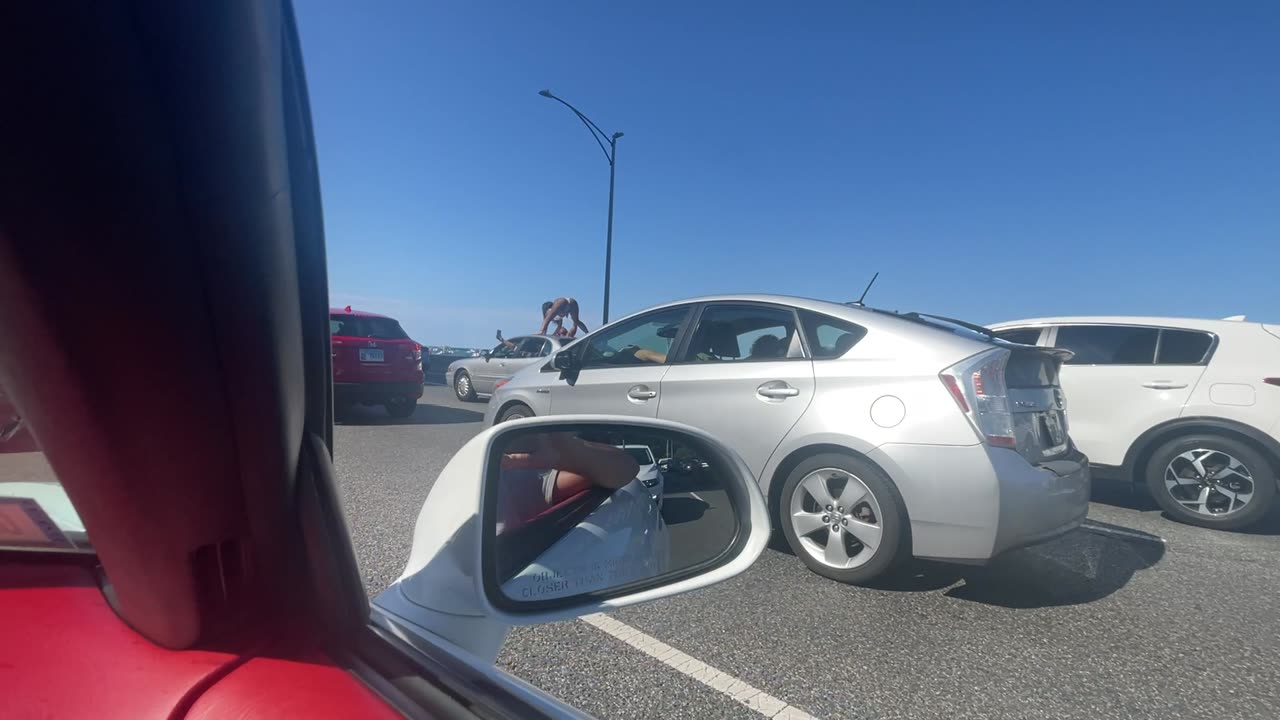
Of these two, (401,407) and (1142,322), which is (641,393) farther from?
(401,407)

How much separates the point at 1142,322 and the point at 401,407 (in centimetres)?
936

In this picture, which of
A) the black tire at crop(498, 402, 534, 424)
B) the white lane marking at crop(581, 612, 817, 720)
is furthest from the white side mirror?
the black tire at crop(498, 402, 534, 424)

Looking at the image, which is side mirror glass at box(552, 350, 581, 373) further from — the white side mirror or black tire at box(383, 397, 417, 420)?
black tire at box(383, 397, 417, 420)

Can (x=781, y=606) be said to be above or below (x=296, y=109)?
below

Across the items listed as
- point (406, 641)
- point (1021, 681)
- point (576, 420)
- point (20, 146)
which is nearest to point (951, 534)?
point (1021, 681)

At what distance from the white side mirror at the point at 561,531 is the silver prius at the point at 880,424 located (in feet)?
5.63

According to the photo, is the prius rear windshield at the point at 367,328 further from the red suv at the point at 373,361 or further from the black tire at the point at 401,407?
the black tire at the point at 401,407

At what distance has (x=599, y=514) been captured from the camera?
1402 millimetres

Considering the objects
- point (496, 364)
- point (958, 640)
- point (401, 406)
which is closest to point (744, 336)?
point (958, 640)

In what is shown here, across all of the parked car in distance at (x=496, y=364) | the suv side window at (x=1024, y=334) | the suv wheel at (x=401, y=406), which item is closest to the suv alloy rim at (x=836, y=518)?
the suv side window at (x=1024, y=334)

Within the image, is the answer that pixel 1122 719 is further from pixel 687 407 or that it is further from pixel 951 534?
pixel 687 407

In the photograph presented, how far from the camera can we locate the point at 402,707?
917 mm

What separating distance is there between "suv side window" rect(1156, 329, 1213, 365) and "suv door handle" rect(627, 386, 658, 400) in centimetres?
443

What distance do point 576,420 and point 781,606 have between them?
2243 millimetres
